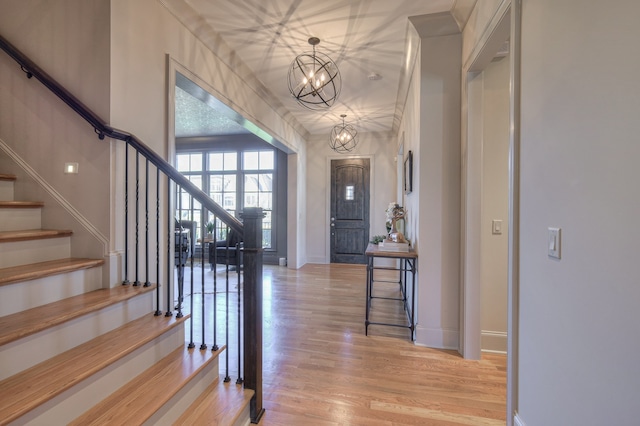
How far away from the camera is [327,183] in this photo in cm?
663

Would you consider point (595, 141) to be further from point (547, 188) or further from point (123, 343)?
point (123, 343)

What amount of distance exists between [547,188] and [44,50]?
3238 millimetres

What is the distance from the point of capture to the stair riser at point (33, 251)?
1.61m

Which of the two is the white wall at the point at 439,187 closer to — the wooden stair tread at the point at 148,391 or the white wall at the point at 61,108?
the wooden stair tread at the point at 148,391

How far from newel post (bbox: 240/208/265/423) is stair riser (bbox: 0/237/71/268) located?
1.30 metres

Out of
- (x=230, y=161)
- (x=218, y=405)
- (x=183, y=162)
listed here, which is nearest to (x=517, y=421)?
(x=218, y=405)

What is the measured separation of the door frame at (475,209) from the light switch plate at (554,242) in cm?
26

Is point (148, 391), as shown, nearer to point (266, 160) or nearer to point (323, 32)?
point (323, 32)

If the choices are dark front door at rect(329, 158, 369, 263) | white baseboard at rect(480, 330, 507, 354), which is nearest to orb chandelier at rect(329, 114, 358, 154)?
dark front door at rect(329, 158, 369, 263)

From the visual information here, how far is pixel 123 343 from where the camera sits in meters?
1.48

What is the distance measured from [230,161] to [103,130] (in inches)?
198

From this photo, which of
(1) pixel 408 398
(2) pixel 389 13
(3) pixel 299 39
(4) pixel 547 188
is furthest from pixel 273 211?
(4) pixel 547 188

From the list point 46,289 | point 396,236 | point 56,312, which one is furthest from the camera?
point 396,236

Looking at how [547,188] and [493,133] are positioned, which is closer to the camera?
[547,188]
